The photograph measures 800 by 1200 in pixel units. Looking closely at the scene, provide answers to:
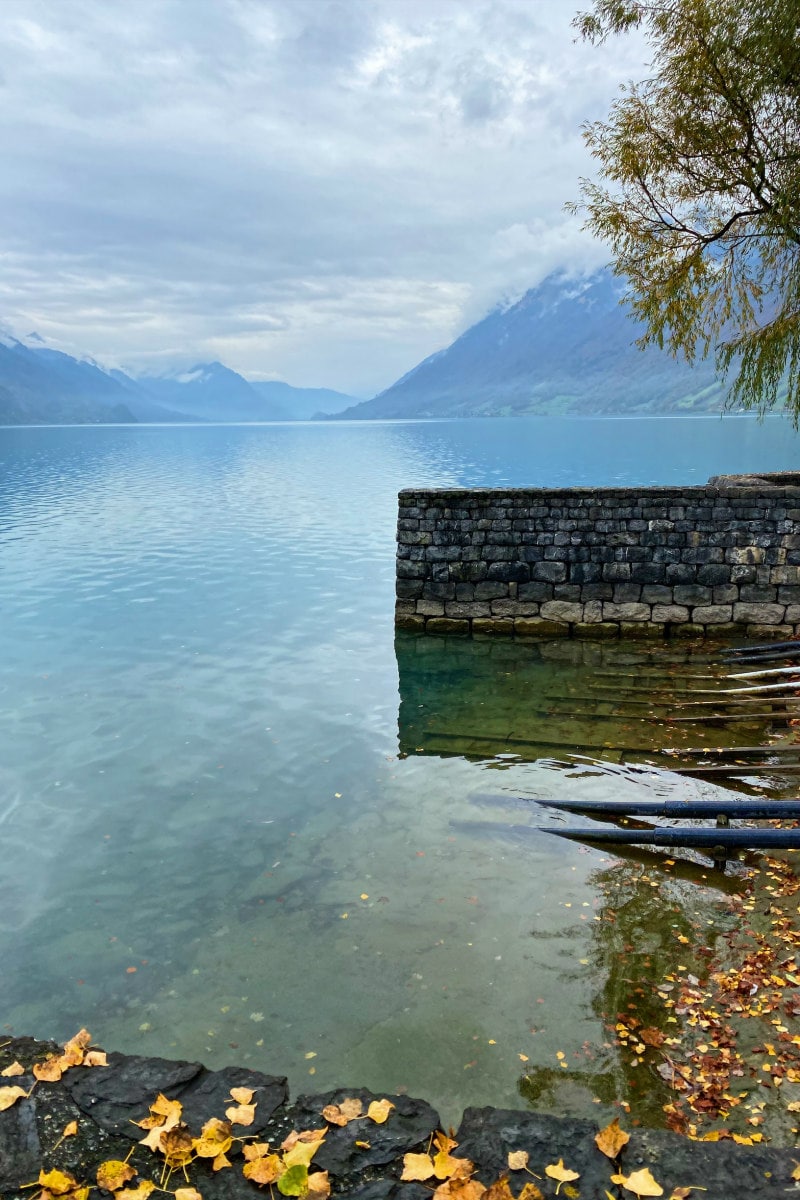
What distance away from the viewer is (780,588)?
48.1ft

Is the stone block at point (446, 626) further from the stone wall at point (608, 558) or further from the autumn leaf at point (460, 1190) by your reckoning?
the autumn leaf at point (460, 1190)

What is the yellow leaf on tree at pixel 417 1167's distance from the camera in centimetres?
333

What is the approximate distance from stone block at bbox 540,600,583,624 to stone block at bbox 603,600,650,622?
0.46m

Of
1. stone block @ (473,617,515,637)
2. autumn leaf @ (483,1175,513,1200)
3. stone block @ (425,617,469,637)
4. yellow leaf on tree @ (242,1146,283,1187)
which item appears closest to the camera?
autumn leaf @ (483,1175,513,1200)

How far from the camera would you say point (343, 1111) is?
386cm

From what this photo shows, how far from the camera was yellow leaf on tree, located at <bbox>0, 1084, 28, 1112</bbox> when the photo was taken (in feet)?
12.2

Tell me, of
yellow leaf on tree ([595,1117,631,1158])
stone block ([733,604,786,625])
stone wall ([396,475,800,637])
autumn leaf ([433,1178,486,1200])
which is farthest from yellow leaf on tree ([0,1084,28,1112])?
stone block ([733,604,786,625])

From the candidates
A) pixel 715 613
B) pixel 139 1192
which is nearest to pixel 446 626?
pixel 715 613

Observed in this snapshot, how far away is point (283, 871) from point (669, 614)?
9.71 m

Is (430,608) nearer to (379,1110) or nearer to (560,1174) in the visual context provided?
(379,1110)

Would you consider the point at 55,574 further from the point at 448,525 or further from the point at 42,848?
the point at 42,848

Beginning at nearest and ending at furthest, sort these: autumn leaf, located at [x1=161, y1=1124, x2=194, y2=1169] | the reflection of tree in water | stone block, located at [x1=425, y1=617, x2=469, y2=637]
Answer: autumn leaf, located at [x1=161, y1=1124, x2=194, y2=1169]
the reflection of tree in water
stone block, located at [x1=425, y1=617, x2=469, y2=637]

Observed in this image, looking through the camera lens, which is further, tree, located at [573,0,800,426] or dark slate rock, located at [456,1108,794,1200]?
tree, located at [573,0,800,426]

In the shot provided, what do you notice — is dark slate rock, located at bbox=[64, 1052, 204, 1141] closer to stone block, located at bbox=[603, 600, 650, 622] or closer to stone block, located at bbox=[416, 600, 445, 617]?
stone block, located at bbox=[416, 600, 445, 617]
